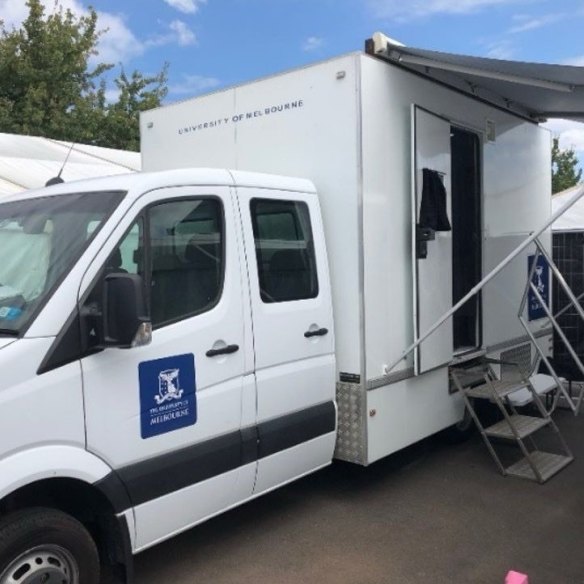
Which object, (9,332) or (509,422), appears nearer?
(9,332)

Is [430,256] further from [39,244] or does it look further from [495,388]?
[39,244]

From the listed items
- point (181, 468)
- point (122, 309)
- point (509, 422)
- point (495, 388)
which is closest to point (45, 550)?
point (181, 468)

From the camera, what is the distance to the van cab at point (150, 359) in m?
2.84

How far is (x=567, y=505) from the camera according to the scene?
4.66 m

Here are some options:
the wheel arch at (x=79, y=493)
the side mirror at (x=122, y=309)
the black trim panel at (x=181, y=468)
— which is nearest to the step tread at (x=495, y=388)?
the black trim panel at (x=181, y=468)

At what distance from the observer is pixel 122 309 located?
2.85m

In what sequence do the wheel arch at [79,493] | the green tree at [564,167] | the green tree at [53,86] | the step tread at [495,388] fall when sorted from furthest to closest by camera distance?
the green tree at [564,167] → the green tree at [53,86] → the step tread at [495,388] → the wheel arch at [79,493]

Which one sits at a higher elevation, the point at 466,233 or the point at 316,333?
the point at 466,233

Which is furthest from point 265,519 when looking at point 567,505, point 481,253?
point 481,253

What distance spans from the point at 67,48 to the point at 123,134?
2.56 m

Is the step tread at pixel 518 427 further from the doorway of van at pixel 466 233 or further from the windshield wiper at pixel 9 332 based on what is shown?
the windshield wiper at pixel 9 332

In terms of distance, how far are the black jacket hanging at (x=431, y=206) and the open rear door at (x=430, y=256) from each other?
0.8 inches

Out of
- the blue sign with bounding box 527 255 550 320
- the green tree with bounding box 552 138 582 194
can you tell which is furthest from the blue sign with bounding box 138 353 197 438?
the green tree with bounding box 552 138 582 194

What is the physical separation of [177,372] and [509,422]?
2.91 m
